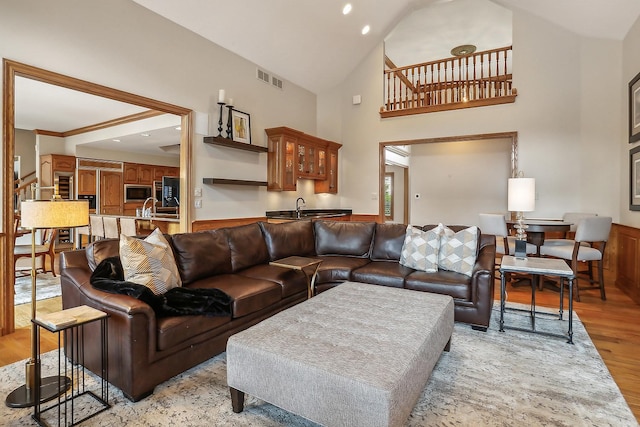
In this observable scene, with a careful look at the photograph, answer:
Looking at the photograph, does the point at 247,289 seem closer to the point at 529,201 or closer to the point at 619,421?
the point at 619,421

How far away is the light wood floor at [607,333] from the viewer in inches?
87.7

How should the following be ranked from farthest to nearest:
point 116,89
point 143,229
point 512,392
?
1. point 143,229
2. point 116,89
3. point 512,392

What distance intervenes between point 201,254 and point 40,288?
270cm

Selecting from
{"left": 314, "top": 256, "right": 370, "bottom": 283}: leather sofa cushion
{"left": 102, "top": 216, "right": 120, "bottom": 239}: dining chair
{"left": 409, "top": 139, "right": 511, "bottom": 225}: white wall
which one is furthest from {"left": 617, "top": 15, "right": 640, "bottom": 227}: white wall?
{"left": 102, "top": 216, "right": 120, "bottom": 239}: dining chair

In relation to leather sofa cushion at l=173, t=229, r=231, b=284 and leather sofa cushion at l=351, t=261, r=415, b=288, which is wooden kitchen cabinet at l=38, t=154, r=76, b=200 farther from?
leather sofa cushion at l=351, t=261, r=415, b=288

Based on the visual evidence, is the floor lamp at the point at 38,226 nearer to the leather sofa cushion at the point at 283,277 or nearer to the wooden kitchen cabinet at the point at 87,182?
the leather sofa cushion at the point at 283,277

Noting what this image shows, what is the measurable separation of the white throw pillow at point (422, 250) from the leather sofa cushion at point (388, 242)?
30 cm

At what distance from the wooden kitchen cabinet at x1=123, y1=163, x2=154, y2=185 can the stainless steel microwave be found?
109 millimetres

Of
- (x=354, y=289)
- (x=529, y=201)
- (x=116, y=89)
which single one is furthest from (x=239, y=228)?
(x=529, y=201)

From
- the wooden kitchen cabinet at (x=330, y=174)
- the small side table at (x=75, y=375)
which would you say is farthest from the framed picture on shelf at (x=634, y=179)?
the small side table at (x=75, y=375)

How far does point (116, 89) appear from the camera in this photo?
3434 mm

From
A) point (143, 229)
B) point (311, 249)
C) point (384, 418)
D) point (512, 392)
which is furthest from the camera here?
point (143, 229)

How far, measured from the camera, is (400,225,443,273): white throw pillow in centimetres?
332

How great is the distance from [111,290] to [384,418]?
1.71 meters
